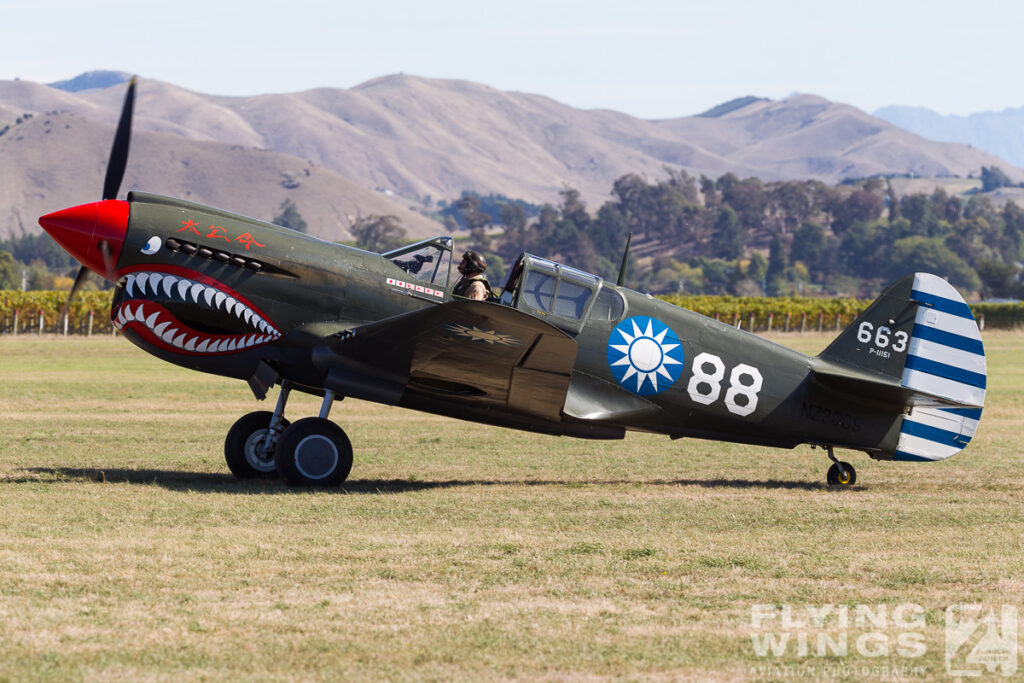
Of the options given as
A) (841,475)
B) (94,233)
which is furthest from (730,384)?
(94,233)

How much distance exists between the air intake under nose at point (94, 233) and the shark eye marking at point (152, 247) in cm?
21

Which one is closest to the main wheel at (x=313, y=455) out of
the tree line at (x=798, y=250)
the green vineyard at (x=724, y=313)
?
the green vineyard at (x=724, y=313)

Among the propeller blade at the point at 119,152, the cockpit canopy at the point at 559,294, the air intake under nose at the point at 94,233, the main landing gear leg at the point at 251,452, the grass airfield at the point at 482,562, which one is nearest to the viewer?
the grass airfield at the point at 482,562

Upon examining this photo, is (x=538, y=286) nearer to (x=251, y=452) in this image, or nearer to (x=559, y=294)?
(x=559, y=294)

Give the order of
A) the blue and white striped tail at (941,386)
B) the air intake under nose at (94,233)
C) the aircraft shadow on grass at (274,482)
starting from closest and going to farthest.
→ the air intake under nose at (94,233), the aircraft shadow on grass at (274,482), the blue and white striped tail at (941,386)

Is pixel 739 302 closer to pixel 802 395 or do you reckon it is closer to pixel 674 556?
pixel 802 395

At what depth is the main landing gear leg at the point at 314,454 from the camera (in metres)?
10.1

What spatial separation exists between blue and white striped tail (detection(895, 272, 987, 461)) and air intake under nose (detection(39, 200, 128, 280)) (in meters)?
7.87

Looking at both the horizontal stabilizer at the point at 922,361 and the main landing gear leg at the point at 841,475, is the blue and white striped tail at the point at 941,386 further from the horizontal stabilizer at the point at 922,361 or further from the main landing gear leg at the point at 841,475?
the main landing gear leg at the point at 841,475

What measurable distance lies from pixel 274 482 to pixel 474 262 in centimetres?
285

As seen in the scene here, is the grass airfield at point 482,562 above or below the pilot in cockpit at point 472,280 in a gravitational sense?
below

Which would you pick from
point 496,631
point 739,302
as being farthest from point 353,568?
point 739,302

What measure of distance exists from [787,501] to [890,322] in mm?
2517

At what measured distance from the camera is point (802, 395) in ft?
37.0
